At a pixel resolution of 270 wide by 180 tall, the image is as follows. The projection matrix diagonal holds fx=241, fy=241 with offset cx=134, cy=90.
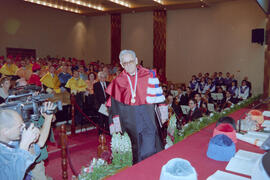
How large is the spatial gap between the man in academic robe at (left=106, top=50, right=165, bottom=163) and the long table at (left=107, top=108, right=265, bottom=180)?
2.06 feet

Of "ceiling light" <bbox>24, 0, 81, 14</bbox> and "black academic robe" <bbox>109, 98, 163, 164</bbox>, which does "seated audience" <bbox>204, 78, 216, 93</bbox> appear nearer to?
"black academic robe" <bbox>109, 98, 163, 164</bbox>

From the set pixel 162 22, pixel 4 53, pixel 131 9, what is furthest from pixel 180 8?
pixel 4 53

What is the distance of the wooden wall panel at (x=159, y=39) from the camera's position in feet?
54.1

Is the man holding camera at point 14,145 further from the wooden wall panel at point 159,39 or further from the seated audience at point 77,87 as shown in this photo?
the wooden wall panel at point 159,39

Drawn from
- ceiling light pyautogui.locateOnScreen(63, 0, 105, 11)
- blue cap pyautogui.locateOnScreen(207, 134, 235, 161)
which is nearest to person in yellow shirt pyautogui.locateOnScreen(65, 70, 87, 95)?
blue cap pyautogui.locateOnScreen(207, 134, 235, 161)

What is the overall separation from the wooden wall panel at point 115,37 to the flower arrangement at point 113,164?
16.1 m

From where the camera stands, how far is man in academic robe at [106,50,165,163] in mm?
3229

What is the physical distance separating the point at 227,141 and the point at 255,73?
1321cm

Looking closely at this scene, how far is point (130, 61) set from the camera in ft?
10.8

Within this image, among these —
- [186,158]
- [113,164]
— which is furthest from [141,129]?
[186,158]

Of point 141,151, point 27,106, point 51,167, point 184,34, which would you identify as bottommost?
point 51,167

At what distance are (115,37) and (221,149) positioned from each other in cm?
1745

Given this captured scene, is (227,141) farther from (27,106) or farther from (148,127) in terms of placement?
(27,106)

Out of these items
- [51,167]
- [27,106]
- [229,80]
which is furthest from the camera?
[229,80]
